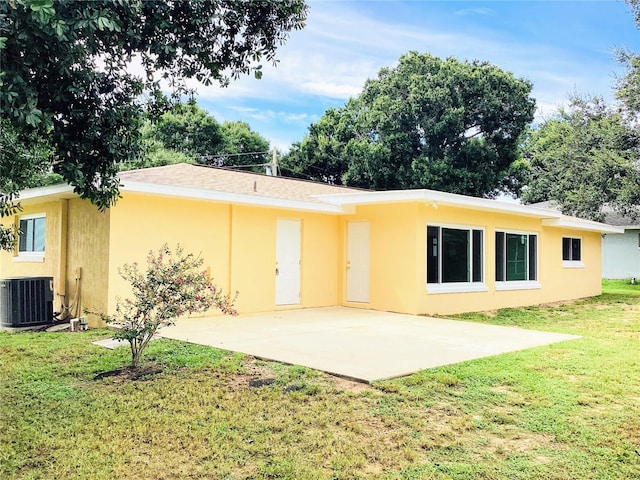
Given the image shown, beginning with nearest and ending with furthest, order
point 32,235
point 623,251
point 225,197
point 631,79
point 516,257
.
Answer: point 225,197 → point 32,235 → point 516,257 → point 631,79 → point 623,251

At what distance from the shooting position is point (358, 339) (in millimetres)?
8578

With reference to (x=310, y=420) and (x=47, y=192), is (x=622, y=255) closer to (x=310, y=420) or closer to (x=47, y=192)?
(x=47, y=192)

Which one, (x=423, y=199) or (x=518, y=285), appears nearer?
(x=423, y=199)

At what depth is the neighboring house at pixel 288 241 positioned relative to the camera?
10.4 meters

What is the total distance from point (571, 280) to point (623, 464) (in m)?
15.5

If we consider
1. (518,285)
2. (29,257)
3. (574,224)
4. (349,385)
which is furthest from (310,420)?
(574,224)

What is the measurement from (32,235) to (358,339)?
29.5 ft

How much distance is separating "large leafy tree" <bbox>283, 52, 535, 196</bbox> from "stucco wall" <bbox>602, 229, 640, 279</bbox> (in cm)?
641

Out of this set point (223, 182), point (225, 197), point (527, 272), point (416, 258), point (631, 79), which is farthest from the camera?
point (631, 79)

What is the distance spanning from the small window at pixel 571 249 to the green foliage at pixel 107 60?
15.0 m

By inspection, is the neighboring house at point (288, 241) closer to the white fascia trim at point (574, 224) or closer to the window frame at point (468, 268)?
the window frame at point (468, 268)

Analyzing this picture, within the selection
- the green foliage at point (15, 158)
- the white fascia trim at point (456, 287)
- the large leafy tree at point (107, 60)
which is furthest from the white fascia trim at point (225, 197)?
the large leafy tree at point (107, 60)

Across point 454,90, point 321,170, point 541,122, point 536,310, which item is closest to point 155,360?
point 536,310

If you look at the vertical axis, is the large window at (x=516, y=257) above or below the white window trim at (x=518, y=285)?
above
